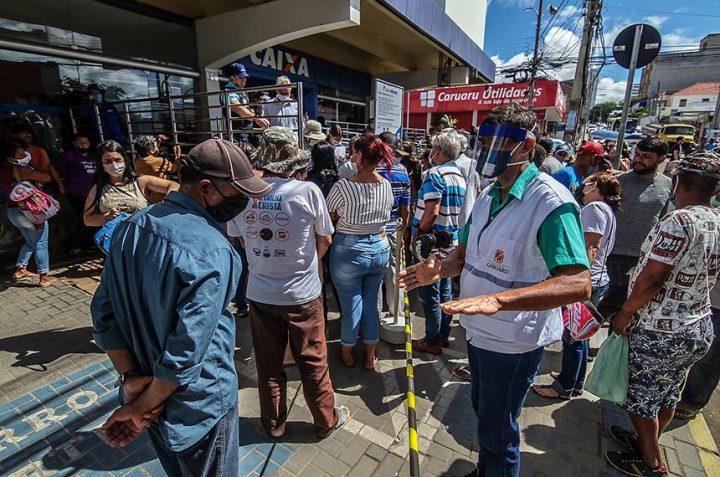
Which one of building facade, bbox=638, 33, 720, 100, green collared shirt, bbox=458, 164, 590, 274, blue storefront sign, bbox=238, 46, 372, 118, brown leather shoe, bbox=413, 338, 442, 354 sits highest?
building facade, bbox=638, 33, 720, 100

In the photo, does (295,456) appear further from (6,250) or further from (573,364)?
(6,250)

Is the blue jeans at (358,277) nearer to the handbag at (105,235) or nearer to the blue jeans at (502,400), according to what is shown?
the blue jeans at (502,400)

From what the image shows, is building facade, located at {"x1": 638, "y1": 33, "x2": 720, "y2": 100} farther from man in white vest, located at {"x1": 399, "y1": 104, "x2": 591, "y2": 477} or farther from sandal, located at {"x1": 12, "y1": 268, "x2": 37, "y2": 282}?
sandal, located at {"x1": 12, "y1": 268, "x2": 37, "y2": 282}

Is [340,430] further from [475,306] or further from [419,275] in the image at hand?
[475,306]

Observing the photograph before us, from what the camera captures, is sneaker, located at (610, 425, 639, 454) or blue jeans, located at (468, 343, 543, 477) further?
sneaker, located at (610, 425, 639, 454)

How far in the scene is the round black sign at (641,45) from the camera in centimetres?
397

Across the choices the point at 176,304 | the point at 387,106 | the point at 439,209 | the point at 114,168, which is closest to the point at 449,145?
the point at 439,209

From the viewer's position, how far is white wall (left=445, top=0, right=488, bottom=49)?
15380mm

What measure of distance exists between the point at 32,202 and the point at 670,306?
21.6 feet

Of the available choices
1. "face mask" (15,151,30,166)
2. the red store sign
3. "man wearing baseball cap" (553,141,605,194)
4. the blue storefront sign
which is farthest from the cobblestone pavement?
the red store sign

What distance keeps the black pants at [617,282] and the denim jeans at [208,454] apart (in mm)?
3441

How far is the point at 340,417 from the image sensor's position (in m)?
2.81

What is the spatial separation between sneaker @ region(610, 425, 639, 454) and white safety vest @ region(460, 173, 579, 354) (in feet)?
5.07

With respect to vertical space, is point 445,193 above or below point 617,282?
above
